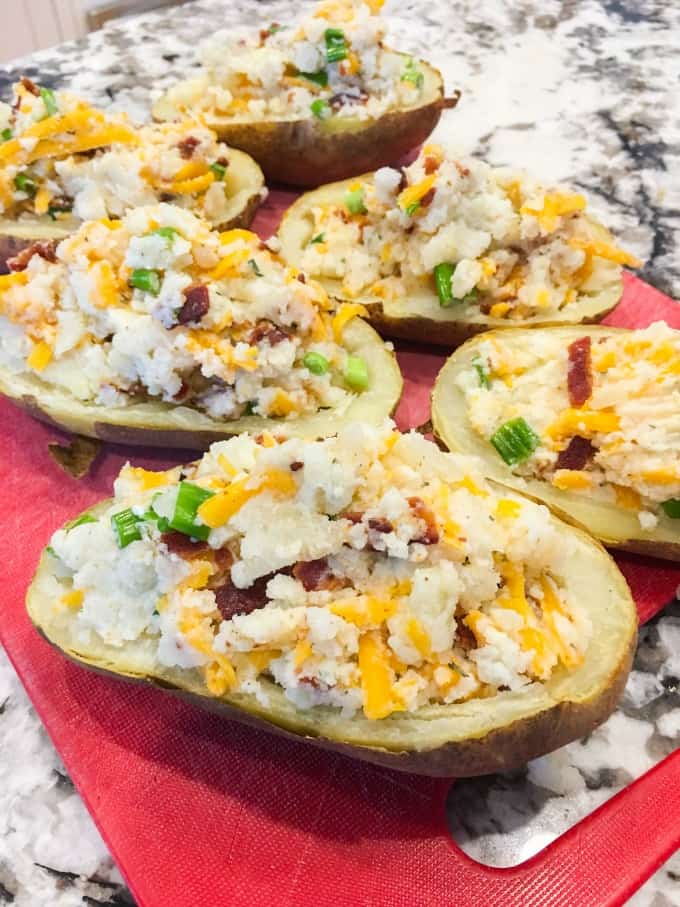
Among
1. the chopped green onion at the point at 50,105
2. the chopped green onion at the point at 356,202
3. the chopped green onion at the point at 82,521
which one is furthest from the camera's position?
the chopped green onion at the point at 50,105

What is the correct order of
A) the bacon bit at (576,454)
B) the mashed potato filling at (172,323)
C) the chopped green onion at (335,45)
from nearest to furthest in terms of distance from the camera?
1. the bacon bit at (576,454)
2. the mashed potato filling at (172,323)
3. the chopped green onion at (335,45)

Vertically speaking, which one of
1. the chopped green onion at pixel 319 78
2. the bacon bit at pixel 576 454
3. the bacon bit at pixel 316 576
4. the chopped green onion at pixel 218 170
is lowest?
the bacon bit at pixel 576 454

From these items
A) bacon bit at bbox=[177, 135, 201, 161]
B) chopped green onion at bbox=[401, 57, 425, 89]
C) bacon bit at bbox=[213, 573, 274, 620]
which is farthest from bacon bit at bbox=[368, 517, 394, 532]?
chopped green onion at bbox=[401, 57, 425, 89]

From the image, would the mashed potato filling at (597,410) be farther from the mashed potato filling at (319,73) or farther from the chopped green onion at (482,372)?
the mashed potato filling at (319,73)

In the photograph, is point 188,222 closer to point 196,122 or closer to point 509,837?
point 196,122

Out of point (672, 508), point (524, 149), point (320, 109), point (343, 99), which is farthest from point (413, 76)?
point (672, 508)

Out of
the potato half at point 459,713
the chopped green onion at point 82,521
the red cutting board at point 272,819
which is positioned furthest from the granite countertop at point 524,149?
the chopped green onion at point 82,521

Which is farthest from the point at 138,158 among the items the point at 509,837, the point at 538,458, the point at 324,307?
the point at 509,837
